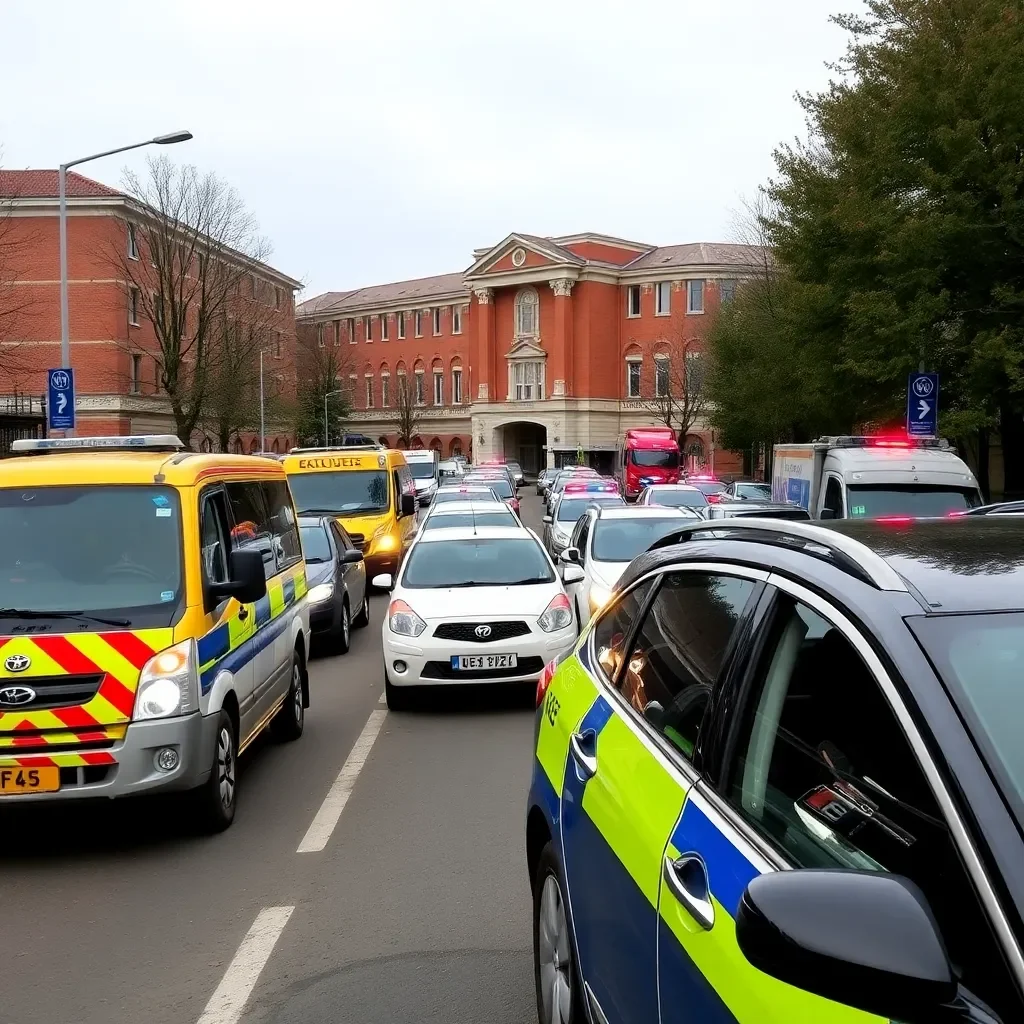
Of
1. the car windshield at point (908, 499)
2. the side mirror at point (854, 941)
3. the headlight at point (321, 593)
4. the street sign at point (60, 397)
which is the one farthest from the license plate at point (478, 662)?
A: the street sign at point (60, 397)

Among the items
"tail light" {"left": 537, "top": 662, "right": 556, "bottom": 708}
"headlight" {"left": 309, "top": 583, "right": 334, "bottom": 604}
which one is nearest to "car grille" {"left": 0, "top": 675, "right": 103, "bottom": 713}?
"tail light" {"left": 537, "top": 662, "right": 556, "bottom": 708}

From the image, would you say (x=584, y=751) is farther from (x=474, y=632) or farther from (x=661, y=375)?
(x=661, y=375)

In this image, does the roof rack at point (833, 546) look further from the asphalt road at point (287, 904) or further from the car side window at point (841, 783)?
the asphalt road at point (287, 904)

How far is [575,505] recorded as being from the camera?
26.6 metres

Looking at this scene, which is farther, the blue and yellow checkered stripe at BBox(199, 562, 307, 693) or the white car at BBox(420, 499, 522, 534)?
the white car at BBox(420, 499, 522, 534)

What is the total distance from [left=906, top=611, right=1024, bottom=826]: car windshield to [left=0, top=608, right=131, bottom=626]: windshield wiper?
4.91 m

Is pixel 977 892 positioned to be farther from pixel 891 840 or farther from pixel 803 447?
pixel 803 447

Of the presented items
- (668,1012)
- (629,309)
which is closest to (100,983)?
(668,1012)

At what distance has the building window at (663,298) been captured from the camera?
273 ft

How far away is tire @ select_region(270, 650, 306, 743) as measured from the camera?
8758 millimetres

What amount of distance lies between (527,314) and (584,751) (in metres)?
84.0

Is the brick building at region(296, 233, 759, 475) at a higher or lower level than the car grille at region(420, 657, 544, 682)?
higher

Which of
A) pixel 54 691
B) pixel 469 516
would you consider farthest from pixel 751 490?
pixel 54 691

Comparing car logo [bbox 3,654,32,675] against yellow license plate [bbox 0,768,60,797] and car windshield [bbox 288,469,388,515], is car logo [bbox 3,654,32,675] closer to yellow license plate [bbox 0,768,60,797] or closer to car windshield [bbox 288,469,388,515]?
yellow license plate [bbox 0,768,60,797]
